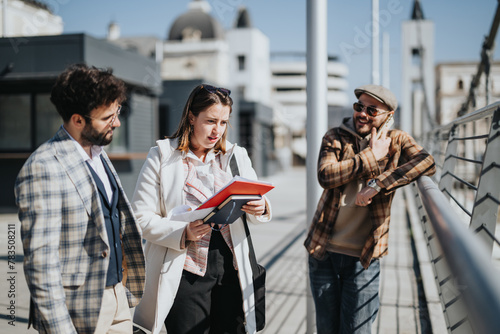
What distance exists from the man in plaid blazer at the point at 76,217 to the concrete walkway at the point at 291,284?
92.0 inches

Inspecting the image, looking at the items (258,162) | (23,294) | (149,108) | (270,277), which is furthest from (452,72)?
(23,294)

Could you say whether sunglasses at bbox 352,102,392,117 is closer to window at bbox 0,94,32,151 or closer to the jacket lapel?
the jacket lapel

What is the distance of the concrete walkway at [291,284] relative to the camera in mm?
4141

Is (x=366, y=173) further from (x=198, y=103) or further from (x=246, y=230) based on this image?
(x=198, y=103)

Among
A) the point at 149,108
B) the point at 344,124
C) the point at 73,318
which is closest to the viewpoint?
the point at 73,318

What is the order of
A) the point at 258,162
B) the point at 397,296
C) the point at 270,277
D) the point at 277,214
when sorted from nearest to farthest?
the point at 397,296 < the point at 270,277 < the point at 277,214 < the point at 258,162

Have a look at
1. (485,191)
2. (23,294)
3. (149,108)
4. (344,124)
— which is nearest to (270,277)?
(23,294)

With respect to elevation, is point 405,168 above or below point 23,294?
above

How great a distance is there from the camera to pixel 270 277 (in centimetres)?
588

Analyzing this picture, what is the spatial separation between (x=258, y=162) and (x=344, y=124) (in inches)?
795

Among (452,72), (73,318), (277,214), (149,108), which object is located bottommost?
(277,214)

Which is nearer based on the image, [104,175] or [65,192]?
[65,192]

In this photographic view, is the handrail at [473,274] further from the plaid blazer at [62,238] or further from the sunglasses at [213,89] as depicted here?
the sunglasses at [213,89]

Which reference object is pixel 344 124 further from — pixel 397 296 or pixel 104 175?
pixel 397 296
